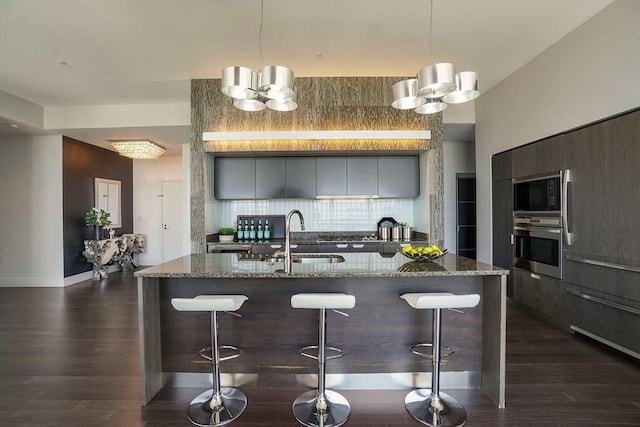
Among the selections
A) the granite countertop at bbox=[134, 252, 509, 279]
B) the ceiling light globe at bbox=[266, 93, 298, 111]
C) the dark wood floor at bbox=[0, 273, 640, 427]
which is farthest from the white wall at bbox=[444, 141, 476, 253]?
the ceiling light globe at bbox=[266, 93, 298, 111]

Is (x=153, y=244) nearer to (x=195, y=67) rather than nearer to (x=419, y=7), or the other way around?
(x=195, y=67)

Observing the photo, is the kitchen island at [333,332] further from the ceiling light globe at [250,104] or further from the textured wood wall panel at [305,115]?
the textured wood wall panel at [305,115]

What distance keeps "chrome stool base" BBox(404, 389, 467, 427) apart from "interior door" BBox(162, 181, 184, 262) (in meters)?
6.91

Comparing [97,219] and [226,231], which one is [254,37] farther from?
[97,219]

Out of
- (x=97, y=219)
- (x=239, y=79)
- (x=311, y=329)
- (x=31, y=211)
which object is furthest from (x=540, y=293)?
(x=31, y=211)

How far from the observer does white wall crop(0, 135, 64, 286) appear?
563cm

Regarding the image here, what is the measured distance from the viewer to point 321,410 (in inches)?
80.4

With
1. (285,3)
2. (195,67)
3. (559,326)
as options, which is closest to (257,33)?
(285,3)

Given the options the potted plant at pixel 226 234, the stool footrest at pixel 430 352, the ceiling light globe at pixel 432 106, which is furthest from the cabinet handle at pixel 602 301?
the potted plant at pixel 226 234

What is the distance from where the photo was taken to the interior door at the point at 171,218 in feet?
25.7

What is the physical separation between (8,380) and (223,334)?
1.72 metres

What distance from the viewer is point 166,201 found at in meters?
7.84

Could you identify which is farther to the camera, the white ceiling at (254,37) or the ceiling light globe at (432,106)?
the white ceiling at (254,37)

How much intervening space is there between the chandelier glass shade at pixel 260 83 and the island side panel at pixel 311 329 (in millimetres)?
1321
